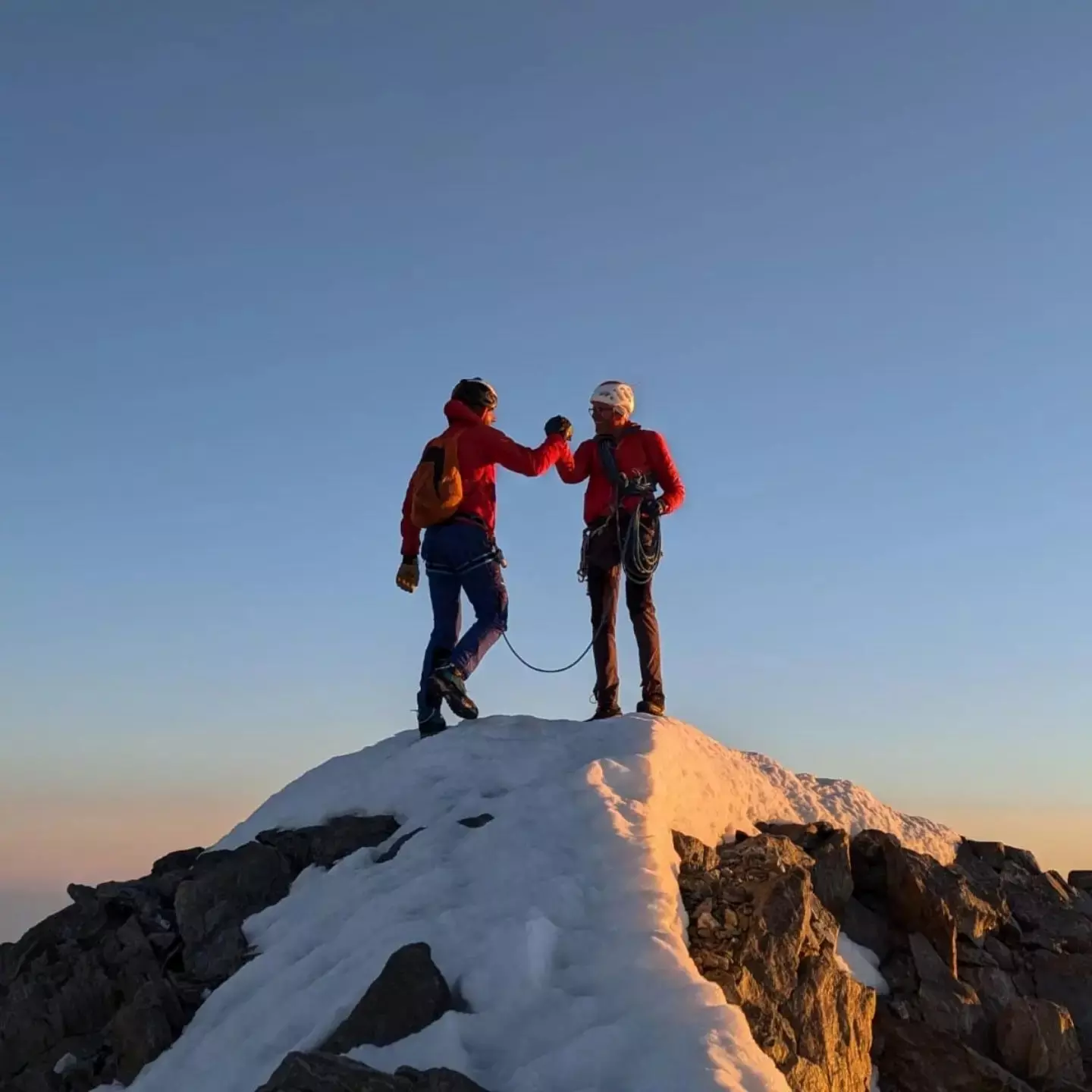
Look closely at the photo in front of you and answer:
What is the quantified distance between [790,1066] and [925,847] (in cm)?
441

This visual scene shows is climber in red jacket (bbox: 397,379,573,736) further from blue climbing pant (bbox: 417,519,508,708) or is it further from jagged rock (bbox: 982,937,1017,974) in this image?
jagged rock (bbox: 982,937,1017,974)

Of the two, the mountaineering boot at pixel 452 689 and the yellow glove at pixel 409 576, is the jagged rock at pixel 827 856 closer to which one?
the mountaineering boot at pixel 452 689

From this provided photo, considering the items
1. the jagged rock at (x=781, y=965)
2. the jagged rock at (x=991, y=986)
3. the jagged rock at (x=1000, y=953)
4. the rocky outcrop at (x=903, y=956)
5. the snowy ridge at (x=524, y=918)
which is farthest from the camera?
the jagged rock at (x=1000, y=953)

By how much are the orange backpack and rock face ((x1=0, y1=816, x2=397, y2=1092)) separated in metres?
2.80

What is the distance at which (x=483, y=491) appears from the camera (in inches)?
415

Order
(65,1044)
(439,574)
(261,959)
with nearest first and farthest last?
1. (261,959)
2. (65,1044)
3. (439,574)

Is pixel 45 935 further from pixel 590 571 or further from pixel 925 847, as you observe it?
pixel 925 847

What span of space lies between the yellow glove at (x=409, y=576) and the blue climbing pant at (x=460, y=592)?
1.79 feet

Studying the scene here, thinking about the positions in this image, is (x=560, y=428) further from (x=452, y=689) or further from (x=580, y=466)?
(x=452, y=689)

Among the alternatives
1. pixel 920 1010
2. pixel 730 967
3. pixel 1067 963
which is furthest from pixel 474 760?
pixel 1067 963

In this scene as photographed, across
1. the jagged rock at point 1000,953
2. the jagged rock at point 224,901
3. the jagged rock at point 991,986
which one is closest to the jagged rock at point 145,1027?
the jagged rock at point 224,901

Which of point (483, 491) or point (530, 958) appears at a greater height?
point (483, 491)

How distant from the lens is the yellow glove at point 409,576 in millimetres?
11070

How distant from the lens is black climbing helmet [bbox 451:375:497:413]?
10617mm
